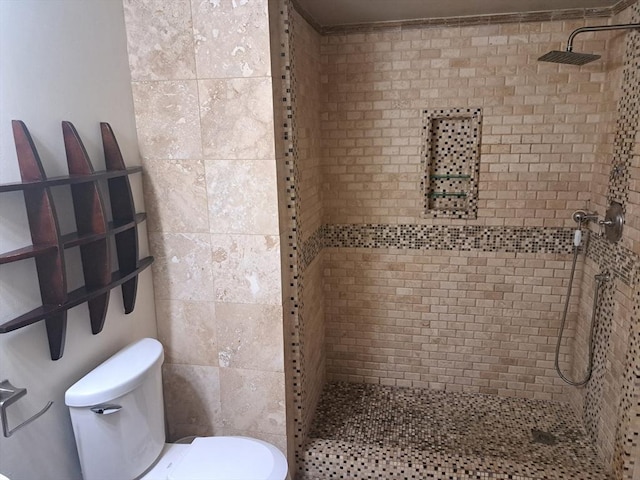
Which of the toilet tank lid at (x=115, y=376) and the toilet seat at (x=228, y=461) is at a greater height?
the toilet tank lid at (x=115, y=376)

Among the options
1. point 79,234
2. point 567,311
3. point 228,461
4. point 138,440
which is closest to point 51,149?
point 79,234

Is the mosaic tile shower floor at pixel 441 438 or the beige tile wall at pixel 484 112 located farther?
the beige tile wall at pixel 484 112

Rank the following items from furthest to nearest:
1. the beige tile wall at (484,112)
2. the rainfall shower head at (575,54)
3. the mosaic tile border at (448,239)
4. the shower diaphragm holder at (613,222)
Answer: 1. the mosaic tile border at (448,239)
2. the beige tile wall at (484,112)
3. the shower diaphragm holder at (613,222)
4. the rainfall shower head at (575,54)

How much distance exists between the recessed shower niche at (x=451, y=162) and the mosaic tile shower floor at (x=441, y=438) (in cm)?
116

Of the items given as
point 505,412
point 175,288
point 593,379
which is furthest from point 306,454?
point 593,379

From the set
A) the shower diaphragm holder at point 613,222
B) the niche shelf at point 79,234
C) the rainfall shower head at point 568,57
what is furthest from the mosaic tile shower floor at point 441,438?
the rainfall shower head at point 568,57

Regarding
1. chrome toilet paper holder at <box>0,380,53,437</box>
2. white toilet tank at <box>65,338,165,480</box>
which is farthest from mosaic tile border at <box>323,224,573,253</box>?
chrome toilet paper holder at <box>0,380,53,437</box>

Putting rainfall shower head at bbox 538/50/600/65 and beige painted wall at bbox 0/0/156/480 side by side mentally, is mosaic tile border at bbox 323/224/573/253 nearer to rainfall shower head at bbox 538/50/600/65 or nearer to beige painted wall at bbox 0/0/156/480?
rainfall shower head at bbox 538/50/600/65

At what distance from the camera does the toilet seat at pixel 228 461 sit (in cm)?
161

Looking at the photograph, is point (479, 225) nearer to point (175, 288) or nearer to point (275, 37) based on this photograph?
point (275, 37)

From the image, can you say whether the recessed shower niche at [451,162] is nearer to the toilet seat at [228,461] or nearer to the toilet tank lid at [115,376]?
the toilet seat at [228,461]

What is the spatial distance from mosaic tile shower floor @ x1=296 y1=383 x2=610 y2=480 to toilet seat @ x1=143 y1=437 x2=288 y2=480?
547 mm

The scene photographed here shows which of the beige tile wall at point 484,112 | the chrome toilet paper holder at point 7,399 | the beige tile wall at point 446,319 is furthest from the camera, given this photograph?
the beige tile wall at point 446,319

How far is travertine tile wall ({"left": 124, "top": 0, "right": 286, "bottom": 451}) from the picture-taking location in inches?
68.3
